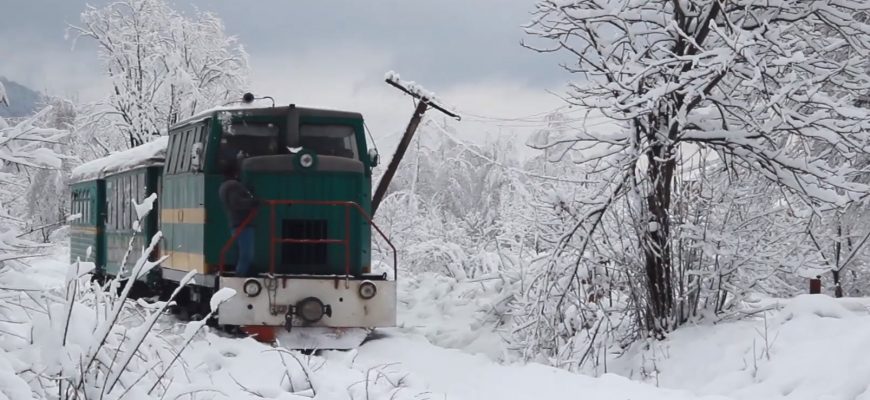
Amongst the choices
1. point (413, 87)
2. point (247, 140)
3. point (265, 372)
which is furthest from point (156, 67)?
point (265, 372)

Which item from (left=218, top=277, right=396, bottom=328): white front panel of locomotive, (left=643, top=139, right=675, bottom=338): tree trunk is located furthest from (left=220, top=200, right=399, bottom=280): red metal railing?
(left=643, top=139, right=675, bottom=338): tree trunk

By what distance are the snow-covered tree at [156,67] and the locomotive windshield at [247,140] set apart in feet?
55.1

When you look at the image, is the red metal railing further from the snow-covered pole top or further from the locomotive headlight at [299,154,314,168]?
the snow-covered pole top

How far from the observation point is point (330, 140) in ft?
37.8

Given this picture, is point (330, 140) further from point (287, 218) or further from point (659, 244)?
point (659, 244)

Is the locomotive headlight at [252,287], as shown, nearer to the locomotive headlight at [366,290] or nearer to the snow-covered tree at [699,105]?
the locomotive headlight at [366,290]

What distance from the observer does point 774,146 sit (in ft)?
30.2

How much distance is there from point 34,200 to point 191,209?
87.8 ft

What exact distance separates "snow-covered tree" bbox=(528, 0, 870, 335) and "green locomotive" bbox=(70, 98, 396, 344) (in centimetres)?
261

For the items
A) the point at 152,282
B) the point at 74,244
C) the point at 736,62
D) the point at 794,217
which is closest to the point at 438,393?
the point at 736,62

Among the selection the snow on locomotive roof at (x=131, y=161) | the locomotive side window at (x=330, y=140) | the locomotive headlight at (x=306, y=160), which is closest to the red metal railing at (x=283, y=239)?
the locomotive headlight at (x=306, y=160)

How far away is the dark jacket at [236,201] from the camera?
10.7m

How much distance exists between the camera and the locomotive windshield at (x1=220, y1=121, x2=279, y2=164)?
11.2 meters

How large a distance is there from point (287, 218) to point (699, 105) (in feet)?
15.3
